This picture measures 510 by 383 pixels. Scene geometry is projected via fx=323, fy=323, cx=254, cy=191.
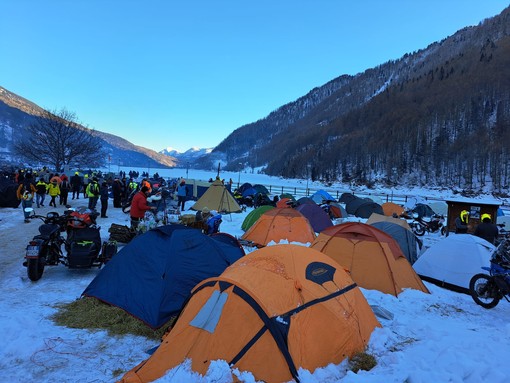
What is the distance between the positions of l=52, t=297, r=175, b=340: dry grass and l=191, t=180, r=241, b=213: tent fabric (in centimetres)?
1308

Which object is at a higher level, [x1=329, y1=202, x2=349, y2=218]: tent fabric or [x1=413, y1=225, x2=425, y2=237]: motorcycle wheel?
[x1=329, y1=202, x2=349, y2=218]: tent fabric

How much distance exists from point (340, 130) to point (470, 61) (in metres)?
45.7

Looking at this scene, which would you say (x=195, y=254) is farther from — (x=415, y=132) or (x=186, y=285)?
(x=415, y=132)

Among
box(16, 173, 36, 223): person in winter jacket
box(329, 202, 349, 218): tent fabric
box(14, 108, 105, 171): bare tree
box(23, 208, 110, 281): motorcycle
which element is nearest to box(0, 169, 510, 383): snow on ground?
box(23, 208, 110, 281): motorcycle

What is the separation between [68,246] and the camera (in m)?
6.79

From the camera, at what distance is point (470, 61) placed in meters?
105

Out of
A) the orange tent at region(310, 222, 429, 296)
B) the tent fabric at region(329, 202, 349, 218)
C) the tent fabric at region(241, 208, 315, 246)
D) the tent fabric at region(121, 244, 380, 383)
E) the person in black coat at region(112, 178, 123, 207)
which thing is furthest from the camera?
the tent fabric at region(329, 202, 349, 218)

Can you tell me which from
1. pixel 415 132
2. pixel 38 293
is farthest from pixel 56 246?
pixel 415 132

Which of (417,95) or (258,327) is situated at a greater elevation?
(417,95)

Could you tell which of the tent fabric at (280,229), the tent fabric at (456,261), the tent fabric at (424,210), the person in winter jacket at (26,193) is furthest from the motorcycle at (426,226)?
the person in winter jacket at (26,193)

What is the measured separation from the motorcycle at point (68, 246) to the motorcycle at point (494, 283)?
7.92 meters

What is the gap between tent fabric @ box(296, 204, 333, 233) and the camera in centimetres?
1431

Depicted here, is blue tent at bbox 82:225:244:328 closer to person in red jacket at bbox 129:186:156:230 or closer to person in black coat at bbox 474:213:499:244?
person in red jacket at bbox 129:186:156:230

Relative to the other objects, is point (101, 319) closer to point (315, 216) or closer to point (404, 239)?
point (404, 239)
